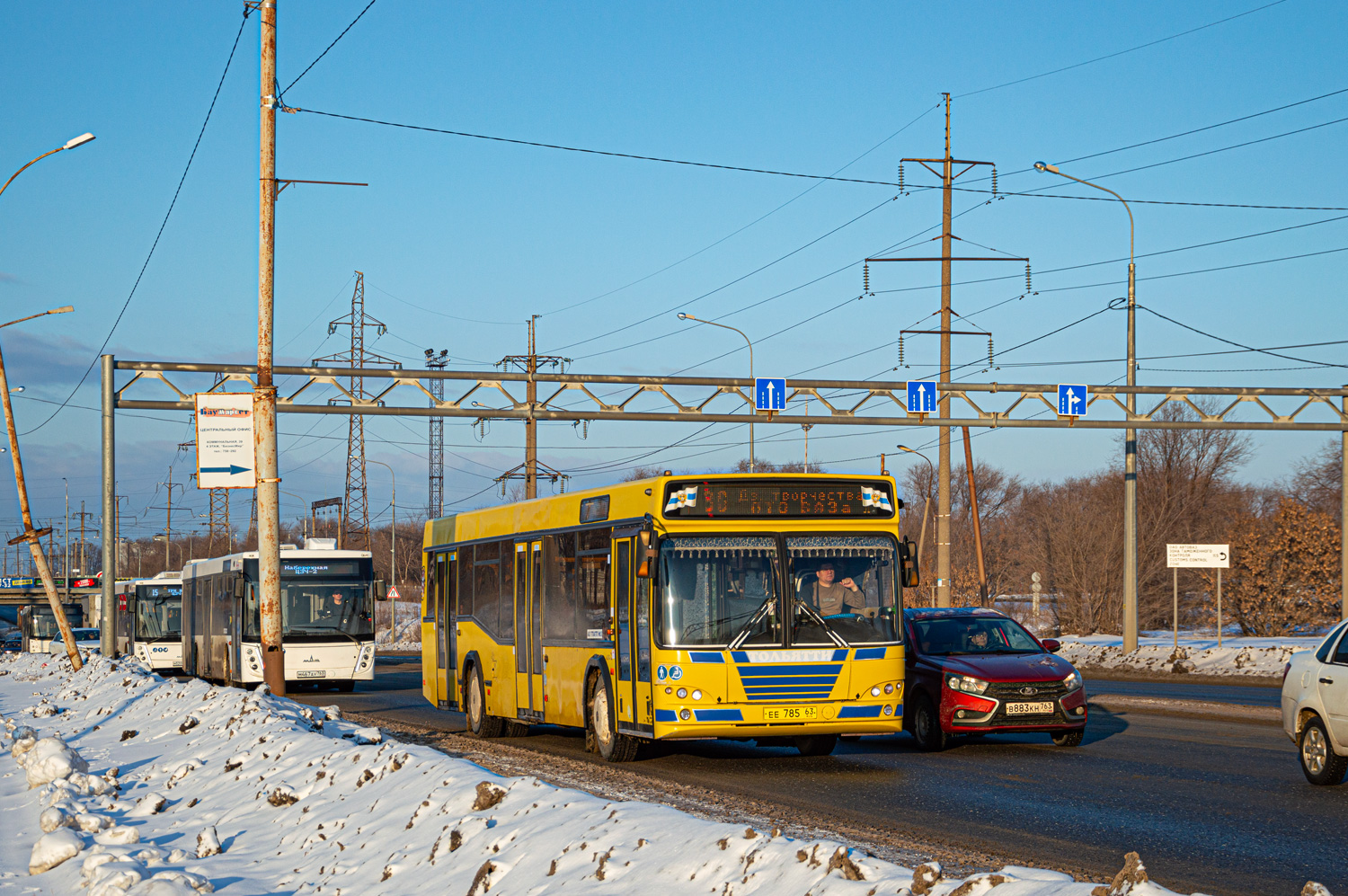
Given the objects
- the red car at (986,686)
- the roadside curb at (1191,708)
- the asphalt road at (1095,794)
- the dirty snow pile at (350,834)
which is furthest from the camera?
the roadside curb at (1191,708)

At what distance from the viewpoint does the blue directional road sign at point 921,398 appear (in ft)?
118

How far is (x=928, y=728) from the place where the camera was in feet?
55.5

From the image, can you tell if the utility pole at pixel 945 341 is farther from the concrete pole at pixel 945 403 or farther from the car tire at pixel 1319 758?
the car tire at pixel 1319 758

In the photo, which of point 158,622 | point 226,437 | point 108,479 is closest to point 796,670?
point 226,437

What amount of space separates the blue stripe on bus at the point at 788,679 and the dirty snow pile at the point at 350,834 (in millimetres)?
3541

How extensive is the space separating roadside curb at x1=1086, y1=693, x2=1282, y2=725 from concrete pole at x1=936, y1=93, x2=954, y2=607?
11.2m

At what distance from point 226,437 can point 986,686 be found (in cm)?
1112

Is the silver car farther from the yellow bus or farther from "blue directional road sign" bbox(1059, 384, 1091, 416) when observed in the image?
"blue directional road sign" bbox(1059, 384, 1091, 416)

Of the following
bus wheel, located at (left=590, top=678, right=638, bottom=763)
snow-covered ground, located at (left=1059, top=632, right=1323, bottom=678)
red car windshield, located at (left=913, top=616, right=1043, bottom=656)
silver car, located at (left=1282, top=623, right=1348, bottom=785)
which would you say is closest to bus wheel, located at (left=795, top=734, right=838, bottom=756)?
red car windshield, located at (left=913, top=616, right=1043, bottom=656)

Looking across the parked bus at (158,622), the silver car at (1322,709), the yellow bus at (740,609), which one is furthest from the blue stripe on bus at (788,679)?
the parked bus at (158,622)

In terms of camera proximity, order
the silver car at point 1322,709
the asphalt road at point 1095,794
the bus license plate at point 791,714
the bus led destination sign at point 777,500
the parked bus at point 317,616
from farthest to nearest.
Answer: the parked bus at point 317,616
the bus led destination sign at point 777,500
the bus license plate at point 791,714
the silver car at point 1322,709
the asphalt road at point 1095,794

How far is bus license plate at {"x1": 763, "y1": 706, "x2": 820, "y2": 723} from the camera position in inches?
560

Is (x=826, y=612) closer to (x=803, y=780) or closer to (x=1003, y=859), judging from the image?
(x=803, y=780)

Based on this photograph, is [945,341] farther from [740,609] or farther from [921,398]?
[740,609]
